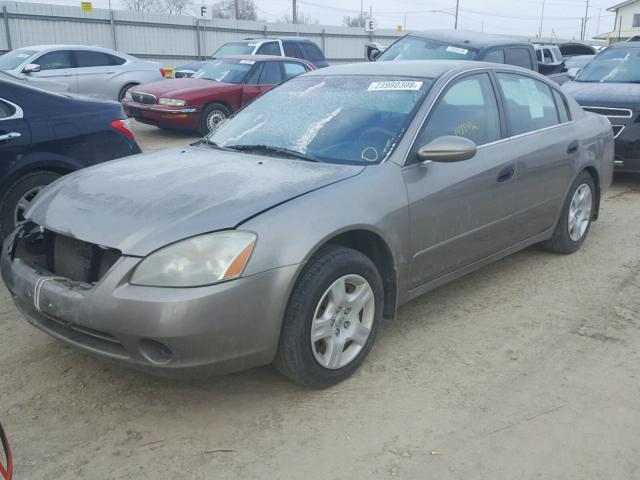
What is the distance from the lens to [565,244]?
203 inches

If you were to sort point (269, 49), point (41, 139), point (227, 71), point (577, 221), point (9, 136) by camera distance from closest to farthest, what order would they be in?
point (9, 136) → point (41, 139) → point (577, 221) → point (227, 71) → point (269, 49)

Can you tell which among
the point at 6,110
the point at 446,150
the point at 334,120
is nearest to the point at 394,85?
the point at 334,120

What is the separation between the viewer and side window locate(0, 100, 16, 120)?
482 cm

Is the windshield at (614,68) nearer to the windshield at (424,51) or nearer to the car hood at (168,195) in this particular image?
the windshield at (424,51)

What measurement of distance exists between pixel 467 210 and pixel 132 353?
2.15 metres

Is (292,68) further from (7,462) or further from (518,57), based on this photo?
(7,462)

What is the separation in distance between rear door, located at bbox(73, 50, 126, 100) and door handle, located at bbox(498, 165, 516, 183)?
35.9ft

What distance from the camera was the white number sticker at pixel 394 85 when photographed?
12.8ft

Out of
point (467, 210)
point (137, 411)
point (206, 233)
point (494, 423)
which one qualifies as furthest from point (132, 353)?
point (467, 210)

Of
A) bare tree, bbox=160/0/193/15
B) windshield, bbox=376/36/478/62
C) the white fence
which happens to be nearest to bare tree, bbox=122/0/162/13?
bare tree, bbox=160/0/193/15

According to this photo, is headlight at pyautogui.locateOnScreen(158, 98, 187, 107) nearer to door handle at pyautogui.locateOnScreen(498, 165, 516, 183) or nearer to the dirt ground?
the dirt ground

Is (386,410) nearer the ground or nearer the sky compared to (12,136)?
nearer the ground

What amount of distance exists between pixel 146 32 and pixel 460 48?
18514mm

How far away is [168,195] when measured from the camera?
310 centimetres
